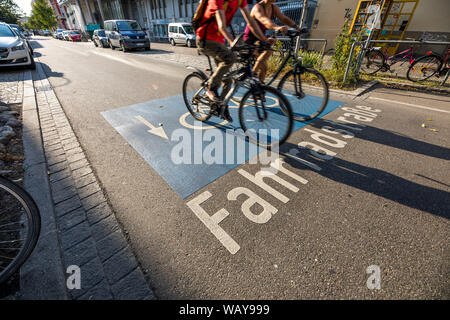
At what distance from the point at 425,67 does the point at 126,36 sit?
17586 mm

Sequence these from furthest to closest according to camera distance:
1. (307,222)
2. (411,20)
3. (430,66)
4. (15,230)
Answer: (411,20) → (430,66) → (307,222) → (15,230)

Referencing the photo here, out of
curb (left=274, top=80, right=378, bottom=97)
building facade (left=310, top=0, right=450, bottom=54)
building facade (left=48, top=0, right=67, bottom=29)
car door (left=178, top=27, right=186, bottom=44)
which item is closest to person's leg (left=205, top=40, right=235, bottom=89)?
curb (left=274, top=80, right=378, bottom=97)

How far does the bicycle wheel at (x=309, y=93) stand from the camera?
3.72 m

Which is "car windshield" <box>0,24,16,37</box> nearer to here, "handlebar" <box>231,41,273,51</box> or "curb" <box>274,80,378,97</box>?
"handlebar" <box>231,41,273,51</box>

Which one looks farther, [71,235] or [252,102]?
[252,102]

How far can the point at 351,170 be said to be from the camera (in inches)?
108

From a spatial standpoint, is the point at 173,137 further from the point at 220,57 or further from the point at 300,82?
the point at 300,82

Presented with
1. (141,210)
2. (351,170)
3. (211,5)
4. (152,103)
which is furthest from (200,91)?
(351,170)

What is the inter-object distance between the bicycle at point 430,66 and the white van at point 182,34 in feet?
55.9

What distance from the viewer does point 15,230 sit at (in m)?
1.81

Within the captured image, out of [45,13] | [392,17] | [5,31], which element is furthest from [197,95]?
[45,13]

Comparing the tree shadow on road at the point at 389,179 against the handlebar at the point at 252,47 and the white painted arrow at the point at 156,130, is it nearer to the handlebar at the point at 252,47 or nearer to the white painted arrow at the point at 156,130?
the handlebar at the point at 252,47

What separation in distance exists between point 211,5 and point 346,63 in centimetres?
563

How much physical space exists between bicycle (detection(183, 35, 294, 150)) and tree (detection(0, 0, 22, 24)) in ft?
267
